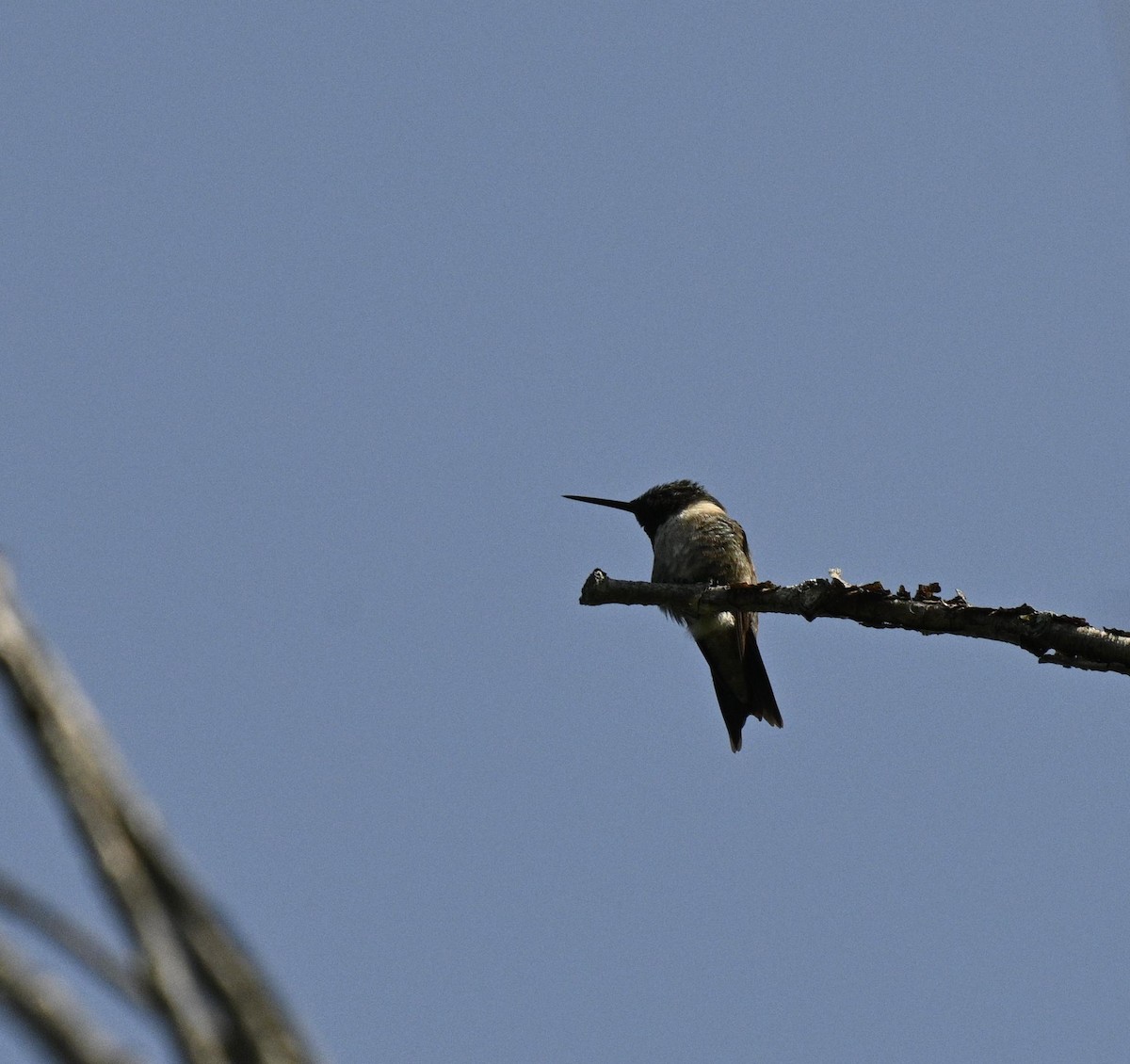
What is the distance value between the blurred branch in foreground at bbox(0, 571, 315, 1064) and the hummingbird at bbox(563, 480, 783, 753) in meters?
8.37

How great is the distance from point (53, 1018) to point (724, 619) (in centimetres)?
864

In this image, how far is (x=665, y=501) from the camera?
37.4 ft

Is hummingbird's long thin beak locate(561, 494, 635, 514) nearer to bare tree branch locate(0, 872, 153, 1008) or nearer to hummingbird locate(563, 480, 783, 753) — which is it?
hummingbird locate(563, 480, 783, 753)

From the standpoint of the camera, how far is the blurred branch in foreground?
131 cm

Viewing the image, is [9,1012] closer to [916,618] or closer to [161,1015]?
[161,1015]

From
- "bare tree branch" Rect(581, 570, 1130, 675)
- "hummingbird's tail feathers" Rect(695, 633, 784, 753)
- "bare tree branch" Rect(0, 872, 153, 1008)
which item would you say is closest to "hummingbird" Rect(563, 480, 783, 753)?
"hummingbird's tail feathers" Rect(695, 633, 784, 753)

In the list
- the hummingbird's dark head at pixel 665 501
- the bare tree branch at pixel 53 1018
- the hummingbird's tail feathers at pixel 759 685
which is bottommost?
the bare tree branch at pixel 53 1018

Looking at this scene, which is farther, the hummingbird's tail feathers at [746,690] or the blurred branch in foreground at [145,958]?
the hummingbird's tail feathers at [746,690]

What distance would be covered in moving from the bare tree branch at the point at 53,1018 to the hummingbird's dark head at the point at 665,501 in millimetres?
9916

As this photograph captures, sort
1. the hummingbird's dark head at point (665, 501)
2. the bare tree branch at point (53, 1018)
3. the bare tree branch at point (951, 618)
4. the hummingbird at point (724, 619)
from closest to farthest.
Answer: the bare tree branch at point (53, 1018) < the bare tree branch at point (951, 618) < the hummingbird at point (724, 619) < the hummingbird's dark head at point (665, 501)

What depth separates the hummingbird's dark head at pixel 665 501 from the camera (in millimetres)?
11320

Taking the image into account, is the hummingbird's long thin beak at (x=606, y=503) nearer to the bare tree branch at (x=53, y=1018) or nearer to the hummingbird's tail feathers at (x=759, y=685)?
the hummingbird's tail feathers at (x=759, y=685)

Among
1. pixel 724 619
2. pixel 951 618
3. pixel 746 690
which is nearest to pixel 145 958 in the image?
pixel 951 618

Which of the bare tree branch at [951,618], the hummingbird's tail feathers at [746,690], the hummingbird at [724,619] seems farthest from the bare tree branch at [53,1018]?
the hummingbird's tail feathers at [746,690]
